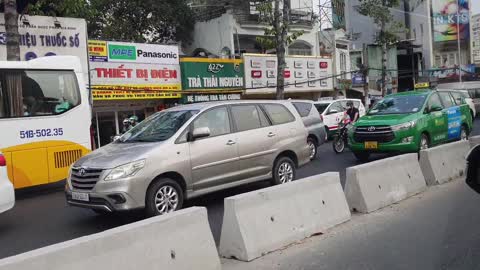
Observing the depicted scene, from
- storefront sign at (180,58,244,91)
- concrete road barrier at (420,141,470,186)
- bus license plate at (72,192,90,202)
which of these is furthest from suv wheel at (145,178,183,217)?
storefront sign at (180,58,244,91)

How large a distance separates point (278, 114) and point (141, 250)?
542cm

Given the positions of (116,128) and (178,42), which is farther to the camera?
(178,42)

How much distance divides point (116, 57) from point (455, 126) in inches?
477

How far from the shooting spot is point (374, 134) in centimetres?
1177

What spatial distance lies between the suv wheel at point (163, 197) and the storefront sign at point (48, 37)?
1077cm

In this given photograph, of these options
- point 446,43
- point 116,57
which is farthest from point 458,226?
point 446,43

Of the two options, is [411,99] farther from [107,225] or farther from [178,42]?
[178,42]

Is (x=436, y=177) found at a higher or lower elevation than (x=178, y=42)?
lower

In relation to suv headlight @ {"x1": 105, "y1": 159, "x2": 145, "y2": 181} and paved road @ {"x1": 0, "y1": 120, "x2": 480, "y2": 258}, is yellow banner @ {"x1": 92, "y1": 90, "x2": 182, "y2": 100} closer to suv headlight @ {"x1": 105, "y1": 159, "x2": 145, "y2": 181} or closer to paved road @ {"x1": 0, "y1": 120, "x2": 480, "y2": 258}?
paved road @ {"x1": 0, "y1": 120, "x2": 480, "y2": 258}

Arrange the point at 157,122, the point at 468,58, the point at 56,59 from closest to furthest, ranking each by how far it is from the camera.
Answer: the point at 157,122 → the point at 56,59 → the point at 468,58

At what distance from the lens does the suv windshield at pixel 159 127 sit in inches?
298

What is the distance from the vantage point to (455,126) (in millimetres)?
13414

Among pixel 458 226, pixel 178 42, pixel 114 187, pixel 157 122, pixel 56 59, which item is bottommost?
pixel 458 226

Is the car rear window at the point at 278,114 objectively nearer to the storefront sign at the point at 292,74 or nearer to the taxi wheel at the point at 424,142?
the taxi wheel at the point at 424,142
